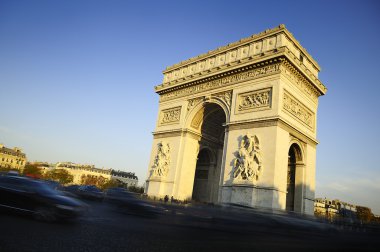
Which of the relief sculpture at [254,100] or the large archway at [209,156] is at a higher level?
the relief sculpture at [254,100]

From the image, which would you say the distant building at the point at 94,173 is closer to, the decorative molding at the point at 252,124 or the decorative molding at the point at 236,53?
the decorative molding at the point at 236,53

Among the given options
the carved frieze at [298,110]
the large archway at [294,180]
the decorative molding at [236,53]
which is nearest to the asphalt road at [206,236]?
the carved frieze at [298,110]

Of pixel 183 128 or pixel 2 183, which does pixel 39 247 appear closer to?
pixel 2 183

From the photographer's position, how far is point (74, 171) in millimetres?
109125

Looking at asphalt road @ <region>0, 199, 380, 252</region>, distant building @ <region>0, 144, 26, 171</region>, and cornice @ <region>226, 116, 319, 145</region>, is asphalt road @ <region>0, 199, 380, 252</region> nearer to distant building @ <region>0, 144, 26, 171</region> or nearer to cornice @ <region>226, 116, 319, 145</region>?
cornice @ <region>226, 116, 319, 145</region>

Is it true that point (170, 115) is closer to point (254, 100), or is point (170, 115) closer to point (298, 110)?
point (254, 100)

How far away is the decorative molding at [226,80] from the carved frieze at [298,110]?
1.83 m

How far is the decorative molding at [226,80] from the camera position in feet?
61.3

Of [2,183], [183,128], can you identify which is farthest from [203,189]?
[2,183]

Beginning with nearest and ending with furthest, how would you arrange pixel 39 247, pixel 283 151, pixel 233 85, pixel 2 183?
pixel 39 247 → pixel 2 183 → pixel 283 151 → pixel 233 85

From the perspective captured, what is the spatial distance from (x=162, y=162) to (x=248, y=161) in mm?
7984

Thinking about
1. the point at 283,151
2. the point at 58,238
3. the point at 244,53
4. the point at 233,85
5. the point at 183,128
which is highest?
the point at 244,53

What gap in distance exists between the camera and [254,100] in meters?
18.9

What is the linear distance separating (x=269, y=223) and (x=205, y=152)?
1972 cm
